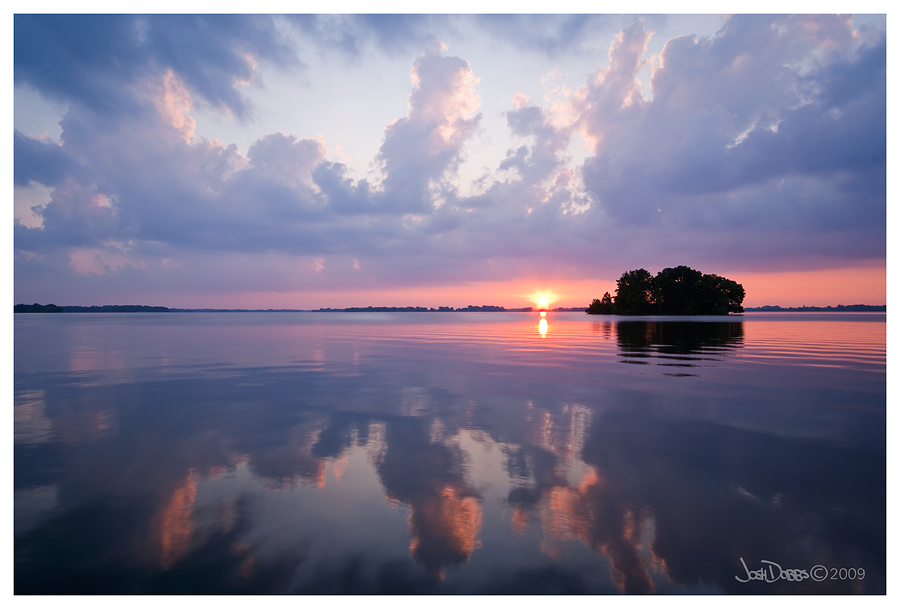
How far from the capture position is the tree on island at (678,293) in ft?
522

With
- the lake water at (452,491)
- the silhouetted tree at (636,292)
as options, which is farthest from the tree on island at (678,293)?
the lake water at (452,491)

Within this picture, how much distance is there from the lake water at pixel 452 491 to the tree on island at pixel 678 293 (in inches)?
6361

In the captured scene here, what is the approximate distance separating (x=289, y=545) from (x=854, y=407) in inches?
652

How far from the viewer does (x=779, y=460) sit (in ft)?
28.1

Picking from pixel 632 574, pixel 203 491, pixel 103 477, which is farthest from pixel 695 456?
pixel 103 477

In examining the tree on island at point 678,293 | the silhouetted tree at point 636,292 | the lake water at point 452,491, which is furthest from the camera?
the silhouetted tree at point 636,292

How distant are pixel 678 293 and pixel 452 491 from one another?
175 meters

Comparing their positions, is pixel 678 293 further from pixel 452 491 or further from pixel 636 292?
pixel 452 491

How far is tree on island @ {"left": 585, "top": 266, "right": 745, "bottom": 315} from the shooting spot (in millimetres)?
159125

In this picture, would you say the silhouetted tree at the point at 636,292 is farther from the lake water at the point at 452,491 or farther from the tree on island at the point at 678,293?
the lake water at the point at 452,491

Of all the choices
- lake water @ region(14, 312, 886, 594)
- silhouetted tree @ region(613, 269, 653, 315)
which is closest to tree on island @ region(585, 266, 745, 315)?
silhouetted tree @ region(613, 269, 653, 315)

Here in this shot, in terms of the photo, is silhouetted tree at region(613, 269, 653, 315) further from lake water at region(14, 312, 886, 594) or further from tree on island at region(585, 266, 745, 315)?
lake water at region(14, 312, 886, 594)

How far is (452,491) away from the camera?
23.4 ft

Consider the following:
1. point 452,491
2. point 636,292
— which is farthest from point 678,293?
point 452,491
